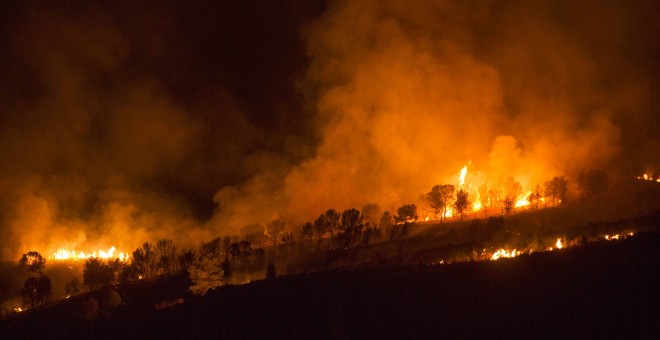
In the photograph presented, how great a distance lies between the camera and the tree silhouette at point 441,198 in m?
72.9

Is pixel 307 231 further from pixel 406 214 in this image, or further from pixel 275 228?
pixel 406 214

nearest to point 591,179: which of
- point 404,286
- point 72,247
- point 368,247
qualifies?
point 368,247

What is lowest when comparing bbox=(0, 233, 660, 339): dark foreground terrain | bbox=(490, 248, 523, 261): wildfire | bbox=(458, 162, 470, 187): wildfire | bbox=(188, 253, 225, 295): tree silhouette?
bbox=(0, 233, 660, 339): dark foreground terrain

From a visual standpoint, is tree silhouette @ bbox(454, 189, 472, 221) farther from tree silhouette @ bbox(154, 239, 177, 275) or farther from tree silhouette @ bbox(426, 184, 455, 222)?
tree silhouette @ bbox(154, 239, 177, 275)

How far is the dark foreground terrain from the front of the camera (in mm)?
24094

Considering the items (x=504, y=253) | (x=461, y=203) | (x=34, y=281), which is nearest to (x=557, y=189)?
(x=461, y=203)

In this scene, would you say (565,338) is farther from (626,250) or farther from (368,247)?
(368,247)

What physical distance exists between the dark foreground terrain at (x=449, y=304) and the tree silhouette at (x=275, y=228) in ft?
109

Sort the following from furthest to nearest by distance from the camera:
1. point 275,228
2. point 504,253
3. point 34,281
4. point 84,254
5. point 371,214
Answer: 1. point 84,254
2. point 275,228
3. point 371,214
4. point 34,281
5. point 504,253

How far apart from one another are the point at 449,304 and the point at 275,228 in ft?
168

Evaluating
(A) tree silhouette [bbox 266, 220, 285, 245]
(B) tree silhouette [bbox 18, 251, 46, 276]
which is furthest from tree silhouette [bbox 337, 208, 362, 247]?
(B) tree silhouette [bbox 18, 251, 46, 276]

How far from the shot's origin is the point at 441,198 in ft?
241

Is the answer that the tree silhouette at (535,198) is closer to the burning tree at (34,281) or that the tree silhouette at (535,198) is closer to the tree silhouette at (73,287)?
the tree silhouette at (73,287)

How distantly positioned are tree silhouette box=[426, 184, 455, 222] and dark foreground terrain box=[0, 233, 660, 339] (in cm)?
3255
